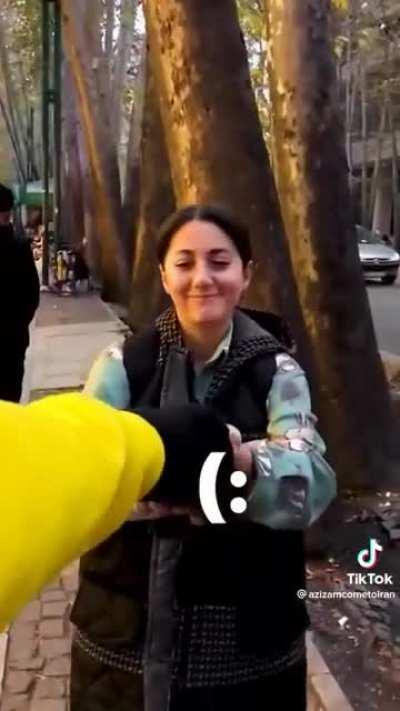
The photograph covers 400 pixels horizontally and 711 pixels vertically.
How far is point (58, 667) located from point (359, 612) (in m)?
1.41

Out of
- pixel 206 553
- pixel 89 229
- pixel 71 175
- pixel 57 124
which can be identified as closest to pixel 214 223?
pixel 206 553

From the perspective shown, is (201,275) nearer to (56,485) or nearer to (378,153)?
A: (56,485)

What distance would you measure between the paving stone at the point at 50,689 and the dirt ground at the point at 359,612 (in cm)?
107

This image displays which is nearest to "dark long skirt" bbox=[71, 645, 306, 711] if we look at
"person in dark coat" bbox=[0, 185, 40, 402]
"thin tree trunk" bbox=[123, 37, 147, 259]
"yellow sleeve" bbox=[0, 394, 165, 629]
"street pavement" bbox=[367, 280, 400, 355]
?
→ "yellow sleeve" bbox=[0, 394, 165, 629]

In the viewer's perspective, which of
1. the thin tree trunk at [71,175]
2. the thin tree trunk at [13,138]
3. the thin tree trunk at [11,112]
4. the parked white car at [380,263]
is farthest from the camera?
the thin tree trunk at [13,138]

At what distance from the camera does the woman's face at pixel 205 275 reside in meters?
2.26

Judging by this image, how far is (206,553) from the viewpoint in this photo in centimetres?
216

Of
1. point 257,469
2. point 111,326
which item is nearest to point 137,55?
point 111,326

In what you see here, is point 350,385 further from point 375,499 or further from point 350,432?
point 375,499

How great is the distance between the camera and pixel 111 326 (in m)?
15.6

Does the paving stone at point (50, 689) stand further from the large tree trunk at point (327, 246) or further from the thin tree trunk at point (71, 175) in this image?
the thin tree trunk at point (71, 175)

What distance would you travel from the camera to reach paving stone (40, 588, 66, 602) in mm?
4801

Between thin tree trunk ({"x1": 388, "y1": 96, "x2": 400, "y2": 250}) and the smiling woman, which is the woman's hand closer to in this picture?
the smiling woman

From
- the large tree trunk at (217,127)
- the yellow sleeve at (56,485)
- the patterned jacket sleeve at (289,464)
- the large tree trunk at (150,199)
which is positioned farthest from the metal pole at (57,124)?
the yellow sleeve at (56,485)
